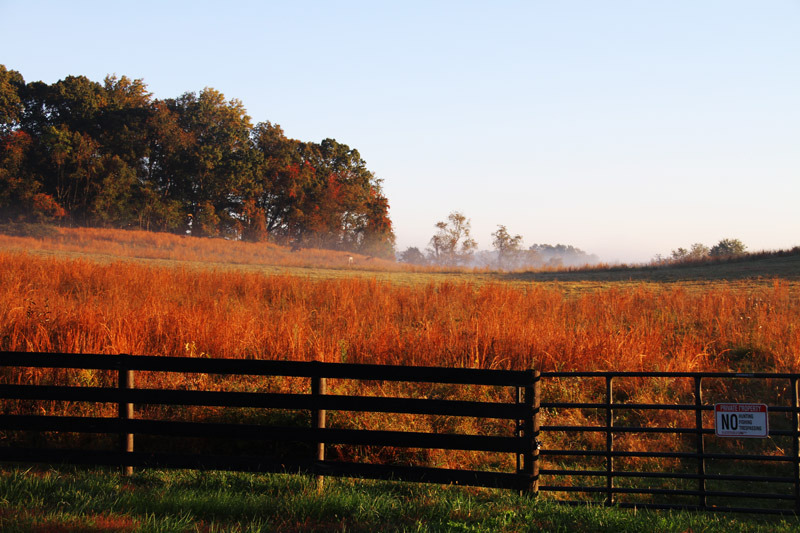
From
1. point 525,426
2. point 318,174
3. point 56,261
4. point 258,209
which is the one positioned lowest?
point 525,426

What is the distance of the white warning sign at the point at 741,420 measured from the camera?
621 cm

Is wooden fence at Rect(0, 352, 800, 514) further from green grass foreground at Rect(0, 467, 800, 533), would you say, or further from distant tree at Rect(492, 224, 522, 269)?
distant tree at Rect(492, 224, 522, 269)

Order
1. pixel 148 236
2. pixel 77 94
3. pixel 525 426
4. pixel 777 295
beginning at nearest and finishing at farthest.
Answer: pixel 525 426, pixel 777 295, pixel 148 236, pixel 77 94

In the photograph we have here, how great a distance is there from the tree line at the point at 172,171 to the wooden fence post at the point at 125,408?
54137 mm

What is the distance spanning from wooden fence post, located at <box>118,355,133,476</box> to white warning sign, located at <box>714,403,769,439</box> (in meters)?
6.66

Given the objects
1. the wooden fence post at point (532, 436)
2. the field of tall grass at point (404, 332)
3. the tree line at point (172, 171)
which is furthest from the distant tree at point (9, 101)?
the wooden fence post at point (532, 436)

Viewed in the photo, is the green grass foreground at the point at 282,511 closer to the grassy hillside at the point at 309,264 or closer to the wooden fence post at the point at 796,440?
the wooden fence post at the point at 796,440

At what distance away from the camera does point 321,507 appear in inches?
225

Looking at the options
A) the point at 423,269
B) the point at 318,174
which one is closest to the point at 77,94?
the point at 318,174

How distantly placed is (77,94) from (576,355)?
206 feet

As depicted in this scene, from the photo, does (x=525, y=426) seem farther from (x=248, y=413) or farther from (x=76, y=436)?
(x=76, y=436)

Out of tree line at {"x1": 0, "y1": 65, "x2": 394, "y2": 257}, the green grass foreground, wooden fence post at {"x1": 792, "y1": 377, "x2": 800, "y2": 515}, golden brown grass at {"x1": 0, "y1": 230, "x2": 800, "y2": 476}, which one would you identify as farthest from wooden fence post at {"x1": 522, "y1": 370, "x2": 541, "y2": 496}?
tree line at {"x1": 0, "y1": 65, "x2": 394, "y2": 257}

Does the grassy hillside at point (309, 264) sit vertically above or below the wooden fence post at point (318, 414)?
above

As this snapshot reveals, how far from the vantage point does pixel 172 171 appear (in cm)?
6228
